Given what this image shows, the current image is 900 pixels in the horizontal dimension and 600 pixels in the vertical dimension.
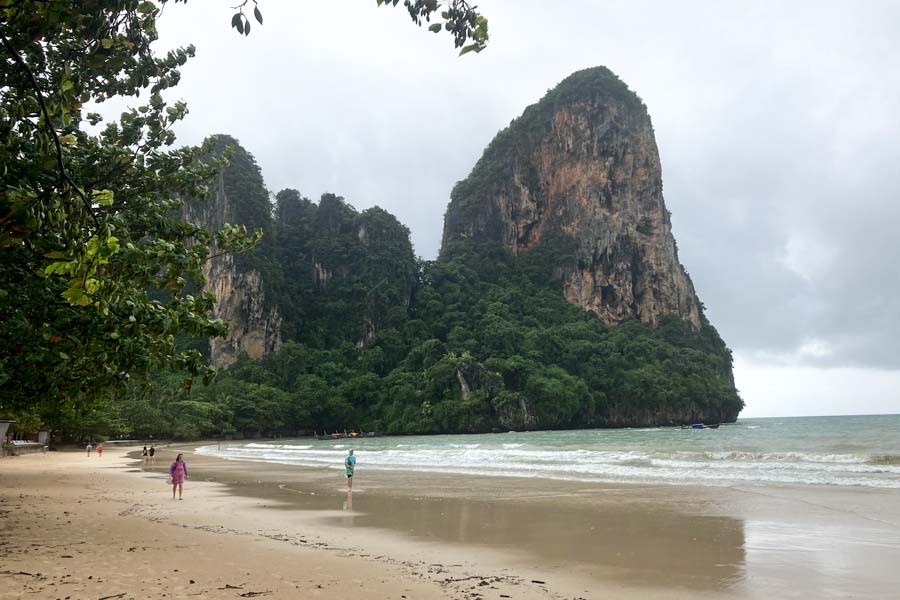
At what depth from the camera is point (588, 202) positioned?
105000 millimetres

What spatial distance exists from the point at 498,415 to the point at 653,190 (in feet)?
188

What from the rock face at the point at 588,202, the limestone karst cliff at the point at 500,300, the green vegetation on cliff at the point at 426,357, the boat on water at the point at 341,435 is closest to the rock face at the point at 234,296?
the limestone karst cliff at the point at 500,300

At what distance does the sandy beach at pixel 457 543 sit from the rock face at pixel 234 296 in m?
69.6

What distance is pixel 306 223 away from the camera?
10200 cm

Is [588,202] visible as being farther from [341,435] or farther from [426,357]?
[341,435]

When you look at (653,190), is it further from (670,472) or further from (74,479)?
(74,479)

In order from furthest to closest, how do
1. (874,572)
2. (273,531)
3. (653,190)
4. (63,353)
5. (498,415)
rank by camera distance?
(653,190)
(498,415)
(273,531)
(874,572)
(63,353)

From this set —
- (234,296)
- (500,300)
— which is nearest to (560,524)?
(234,296)

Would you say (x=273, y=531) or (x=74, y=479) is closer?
(x=273, y=531)

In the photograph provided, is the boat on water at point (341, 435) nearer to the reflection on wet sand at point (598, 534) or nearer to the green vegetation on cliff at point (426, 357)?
the green vegetation on cliff at point (426, 357)

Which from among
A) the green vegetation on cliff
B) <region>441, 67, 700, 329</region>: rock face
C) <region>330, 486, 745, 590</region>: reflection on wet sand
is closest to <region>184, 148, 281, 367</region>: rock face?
the green vegetation on cliff

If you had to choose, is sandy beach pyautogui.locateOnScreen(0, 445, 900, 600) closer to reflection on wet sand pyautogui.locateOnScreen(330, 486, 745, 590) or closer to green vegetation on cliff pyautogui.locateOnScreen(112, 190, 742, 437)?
reflection on wet sand pyautogui.locateOnScreen(330, 486, 745, 590)

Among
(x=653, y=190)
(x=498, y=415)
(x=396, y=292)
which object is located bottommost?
(x=498, y=415)

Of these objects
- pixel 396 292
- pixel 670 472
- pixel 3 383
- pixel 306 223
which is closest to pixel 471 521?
pixel 3 383
